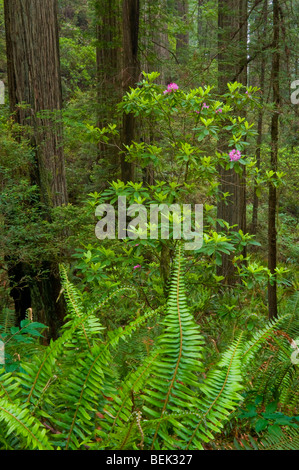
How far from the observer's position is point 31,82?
166 inches

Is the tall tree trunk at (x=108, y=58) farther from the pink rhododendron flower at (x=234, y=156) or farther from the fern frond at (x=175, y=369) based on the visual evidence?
the fern frond at (x=175, y=369)

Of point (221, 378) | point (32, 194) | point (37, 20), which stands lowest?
point (221, 378)

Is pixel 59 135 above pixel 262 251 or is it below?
above

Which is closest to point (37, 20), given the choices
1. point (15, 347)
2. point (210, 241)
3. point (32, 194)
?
point (32, 194)

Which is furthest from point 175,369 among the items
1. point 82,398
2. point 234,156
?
point 234,156

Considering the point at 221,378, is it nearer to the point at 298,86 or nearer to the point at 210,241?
the point at 210,241

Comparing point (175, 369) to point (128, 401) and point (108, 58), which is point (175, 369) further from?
point (108, 58)

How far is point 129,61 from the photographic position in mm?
4727

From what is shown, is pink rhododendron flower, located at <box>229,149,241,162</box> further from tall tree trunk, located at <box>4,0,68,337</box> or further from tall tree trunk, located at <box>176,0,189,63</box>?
tall tree trunk, located at <box>176,0,189,63</box>

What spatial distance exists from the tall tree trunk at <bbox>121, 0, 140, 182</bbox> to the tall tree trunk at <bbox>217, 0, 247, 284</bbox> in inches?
44.7

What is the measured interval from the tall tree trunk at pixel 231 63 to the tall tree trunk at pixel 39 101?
219cm

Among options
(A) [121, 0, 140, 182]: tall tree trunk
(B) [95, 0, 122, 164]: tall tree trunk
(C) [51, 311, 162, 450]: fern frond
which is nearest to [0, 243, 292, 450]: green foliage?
(C) [51, 311, 162, 450]: fern frond

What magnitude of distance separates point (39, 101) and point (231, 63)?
2539mm
